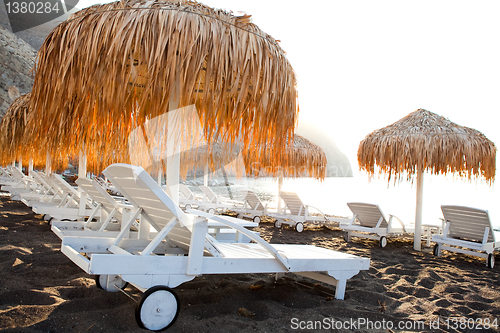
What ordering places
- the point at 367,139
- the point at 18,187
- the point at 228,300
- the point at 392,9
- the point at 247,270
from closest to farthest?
the point at 247,270 → the point at 228,300 → the point at 367,139 → the point at 18,187 → the point at 392,9

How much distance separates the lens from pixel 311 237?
676 centimetres

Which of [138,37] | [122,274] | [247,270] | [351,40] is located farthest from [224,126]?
[351,40]

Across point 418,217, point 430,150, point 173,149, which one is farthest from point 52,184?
point 430,150

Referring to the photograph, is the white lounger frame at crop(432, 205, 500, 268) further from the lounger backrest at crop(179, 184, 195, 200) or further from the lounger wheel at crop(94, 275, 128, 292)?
the lounger backrest at crop(179, 184, 195, 200)

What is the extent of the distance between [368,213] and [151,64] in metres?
5.25

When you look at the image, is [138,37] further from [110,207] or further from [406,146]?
[406,146]

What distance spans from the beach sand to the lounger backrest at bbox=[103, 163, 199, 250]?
0.54 metres

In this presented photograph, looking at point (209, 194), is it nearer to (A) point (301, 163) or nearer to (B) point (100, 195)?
(A) point (301, 163)

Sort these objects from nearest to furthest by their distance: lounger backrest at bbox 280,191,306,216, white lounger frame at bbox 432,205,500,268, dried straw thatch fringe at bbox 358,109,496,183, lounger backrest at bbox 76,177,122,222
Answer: lounger backrest at bbox 76,177,122,222
white lounger frame at bbox 432,205,500,268
dried straw thatch fringe at bbox 358,109,496,183
lounger backrest at bbox 280,191,306,216

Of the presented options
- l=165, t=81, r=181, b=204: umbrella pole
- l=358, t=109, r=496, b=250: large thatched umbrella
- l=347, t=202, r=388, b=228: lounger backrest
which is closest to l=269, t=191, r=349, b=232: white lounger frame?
l=347, t=202, r=388, b=228: lounger backrest

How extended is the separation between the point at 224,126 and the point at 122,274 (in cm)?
150

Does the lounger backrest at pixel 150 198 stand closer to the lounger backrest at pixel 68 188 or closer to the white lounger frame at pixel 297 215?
the lounger backrest at pixel 68 188

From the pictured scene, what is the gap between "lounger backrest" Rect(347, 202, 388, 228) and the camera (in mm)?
6148

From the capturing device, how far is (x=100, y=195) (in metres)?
4.07
